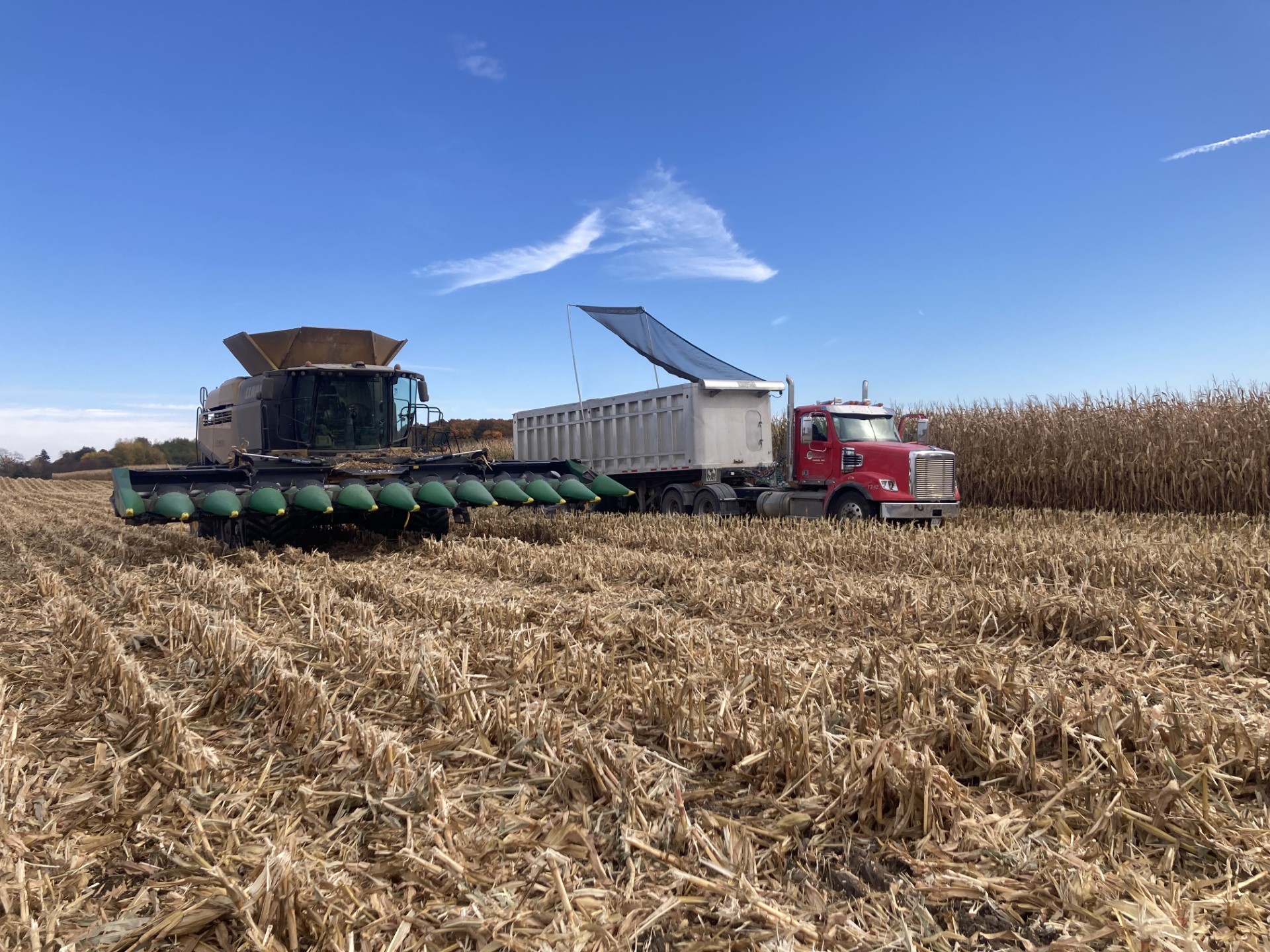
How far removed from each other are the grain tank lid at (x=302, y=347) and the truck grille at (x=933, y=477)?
895cm

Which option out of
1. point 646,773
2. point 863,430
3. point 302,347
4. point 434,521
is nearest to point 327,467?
point 434,521

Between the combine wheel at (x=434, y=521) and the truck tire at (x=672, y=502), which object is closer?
the combine wheel at (x=434, y=521)

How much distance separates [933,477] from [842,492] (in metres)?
1.42

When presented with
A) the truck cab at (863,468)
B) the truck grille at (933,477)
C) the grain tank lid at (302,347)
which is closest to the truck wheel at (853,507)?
the truck cab at (863,468)

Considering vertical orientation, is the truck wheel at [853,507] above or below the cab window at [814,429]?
below

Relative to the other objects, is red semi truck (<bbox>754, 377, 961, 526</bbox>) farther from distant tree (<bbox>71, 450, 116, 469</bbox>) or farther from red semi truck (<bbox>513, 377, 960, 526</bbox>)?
distant tree (<bbox>71, 450, 116, 469</bbox>)

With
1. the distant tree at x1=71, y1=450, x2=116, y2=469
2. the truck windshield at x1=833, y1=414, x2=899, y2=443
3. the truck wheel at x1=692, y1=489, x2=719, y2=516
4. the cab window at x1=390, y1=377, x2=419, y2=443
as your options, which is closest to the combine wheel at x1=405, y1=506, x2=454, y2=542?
the cab window at x1=390, y1=377, x2=419, y2=443

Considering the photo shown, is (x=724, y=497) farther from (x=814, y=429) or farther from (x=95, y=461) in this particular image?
(x=95, y=461)

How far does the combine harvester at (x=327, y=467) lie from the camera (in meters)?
10.0

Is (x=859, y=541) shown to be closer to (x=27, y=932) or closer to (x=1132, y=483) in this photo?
(x=27, y=932)

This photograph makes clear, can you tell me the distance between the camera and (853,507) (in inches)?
512

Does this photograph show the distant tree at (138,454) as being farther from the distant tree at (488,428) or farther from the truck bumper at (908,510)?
the truck bumper at (908,510)

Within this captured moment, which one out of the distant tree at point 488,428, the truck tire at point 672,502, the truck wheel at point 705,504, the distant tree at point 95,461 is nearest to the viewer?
the truck wheel at point 705,504

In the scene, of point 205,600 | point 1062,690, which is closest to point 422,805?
point 1062,690
